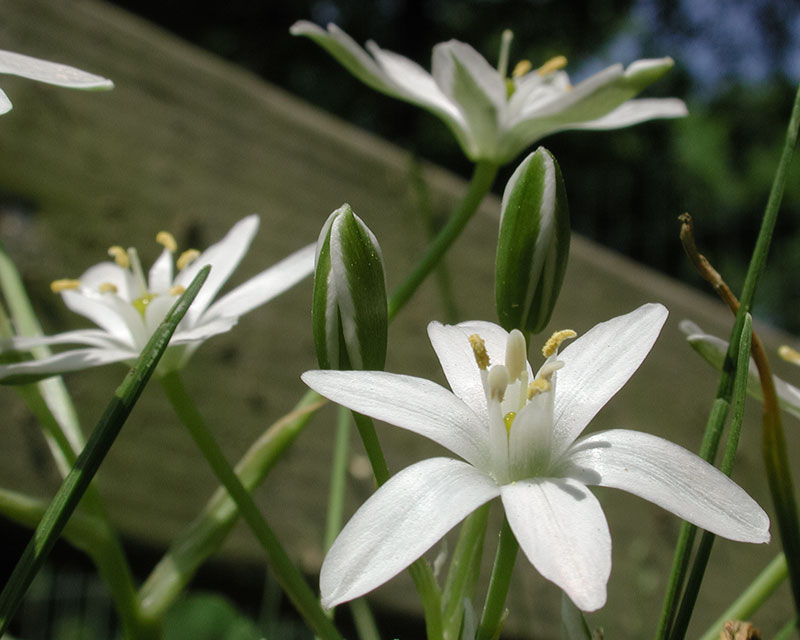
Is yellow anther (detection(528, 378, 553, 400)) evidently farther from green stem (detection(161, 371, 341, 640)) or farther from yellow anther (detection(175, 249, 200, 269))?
yellow anther (detection(175, 249, 200, 269))

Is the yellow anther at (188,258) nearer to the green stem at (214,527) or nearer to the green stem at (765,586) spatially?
the green stem at (214,527)

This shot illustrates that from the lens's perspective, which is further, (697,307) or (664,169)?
(664,169)

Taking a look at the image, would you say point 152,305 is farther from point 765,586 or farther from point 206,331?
point 765,586

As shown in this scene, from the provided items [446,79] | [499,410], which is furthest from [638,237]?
[499,410]

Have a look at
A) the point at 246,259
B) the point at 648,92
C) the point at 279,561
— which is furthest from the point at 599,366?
the point at 648,92

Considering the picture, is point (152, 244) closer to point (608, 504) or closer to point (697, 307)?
point (608, 504)

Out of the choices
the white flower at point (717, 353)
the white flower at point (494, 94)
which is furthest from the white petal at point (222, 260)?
the white flower at point (717, 353)
